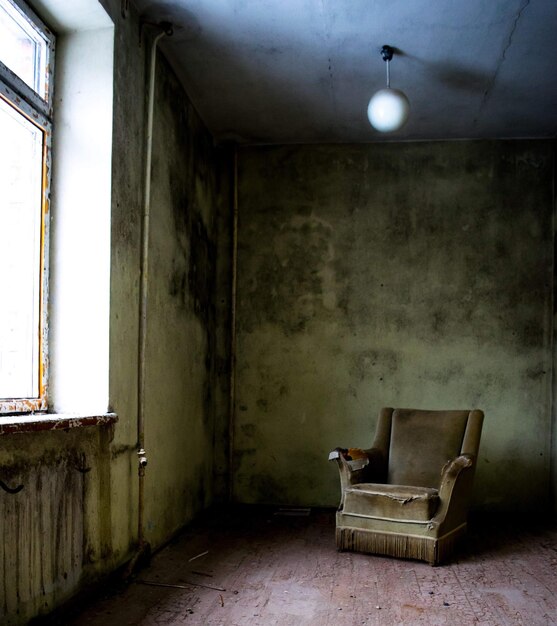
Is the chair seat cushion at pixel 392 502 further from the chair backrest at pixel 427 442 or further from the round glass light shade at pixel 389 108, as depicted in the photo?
the round glass light shade at pixel 389 108

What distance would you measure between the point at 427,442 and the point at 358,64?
8.55 feet

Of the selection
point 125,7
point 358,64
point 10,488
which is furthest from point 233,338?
point 10,488

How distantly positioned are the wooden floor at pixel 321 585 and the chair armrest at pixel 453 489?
26 centimetres

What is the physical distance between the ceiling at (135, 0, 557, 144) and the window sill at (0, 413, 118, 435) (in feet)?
7.41

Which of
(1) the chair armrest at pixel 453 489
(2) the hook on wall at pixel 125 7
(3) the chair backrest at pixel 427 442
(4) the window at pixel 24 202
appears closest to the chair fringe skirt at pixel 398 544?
(1) the chair armrest at pixel 453 489

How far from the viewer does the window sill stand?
2289 millimetres

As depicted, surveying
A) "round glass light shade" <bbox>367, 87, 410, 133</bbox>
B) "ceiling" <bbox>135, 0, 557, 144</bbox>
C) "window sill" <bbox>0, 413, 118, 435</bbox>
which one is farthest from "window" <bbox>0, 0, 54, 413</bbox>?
"round glass light shade" <bbox>367, 87, 410, 133</bbox>

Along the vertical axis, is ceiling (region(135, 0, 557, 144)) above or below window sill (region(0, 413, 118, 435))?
above

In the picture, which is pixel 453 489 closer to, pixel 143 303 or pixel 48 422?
pixel 143 303

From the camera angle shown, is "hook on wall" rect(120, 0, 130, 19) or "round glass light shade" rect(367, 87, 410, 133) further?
"round glass light shade" rect(367, 87, 410, 133)

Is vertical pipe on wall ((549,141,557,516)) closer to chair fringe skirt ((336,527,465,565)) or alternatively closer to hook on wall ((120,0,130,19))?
chair fringe skirt ((336,527,465,565))

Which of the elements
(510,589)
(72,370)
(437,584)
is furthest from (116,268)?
(510,589)

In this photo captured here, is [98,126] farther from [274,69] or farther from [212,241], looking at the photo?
[212,241]

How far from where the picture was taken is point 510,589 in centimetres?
327
